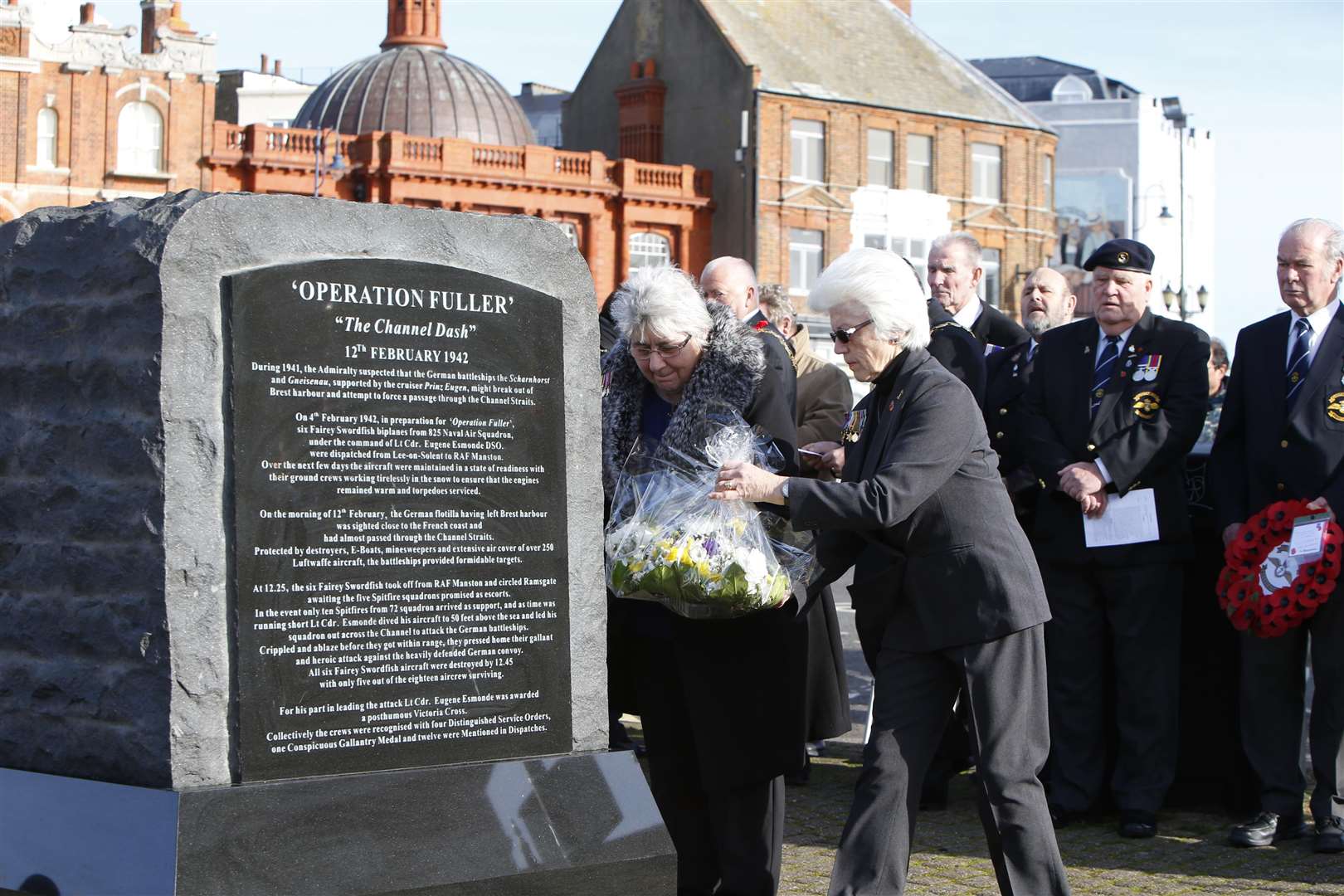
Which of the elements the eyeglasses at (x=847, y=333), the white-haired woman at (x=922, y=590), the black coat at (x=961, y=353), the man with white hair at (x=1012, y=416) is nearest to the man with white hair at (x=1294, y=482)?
the man with white hair at (x=1012, y=416)

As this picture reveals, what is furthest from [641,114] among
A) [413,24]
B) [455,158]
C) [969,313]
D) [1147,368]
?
[1147,368]

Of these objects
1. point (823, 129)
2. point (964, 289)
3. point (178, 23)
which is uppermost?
point (178, 23)

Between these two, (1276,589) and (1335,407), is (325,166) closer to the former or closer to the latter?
(1335,407)

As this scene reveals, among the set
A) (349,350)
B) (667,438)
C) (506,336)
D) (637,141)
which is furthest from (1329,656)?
(637,141)

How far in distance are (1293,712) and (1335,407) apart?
49.1 inches

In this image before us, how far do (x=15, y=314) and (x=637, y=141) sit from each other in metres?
48.5

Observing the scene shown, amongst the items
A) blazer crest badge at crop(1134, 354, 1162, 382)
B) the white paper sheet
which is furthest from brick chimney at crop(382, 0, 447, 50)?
the white paper sheet

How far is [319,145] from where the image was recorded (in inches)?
1617

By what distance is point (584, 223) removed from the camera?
49.2 m

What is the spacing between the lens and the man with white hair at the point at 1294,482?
6.59 m

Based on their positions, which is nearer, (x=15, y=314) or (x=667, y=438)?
(x=15, y=314)

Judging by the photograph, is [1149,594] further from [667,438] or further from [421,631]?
[421,631]

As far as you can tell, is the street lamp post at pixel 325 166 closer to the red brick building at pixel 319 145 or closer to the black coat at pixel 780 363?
the red brick building at pixel 319 145

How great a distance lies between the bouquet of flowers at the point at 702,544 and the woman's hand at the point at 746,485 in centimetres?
15
